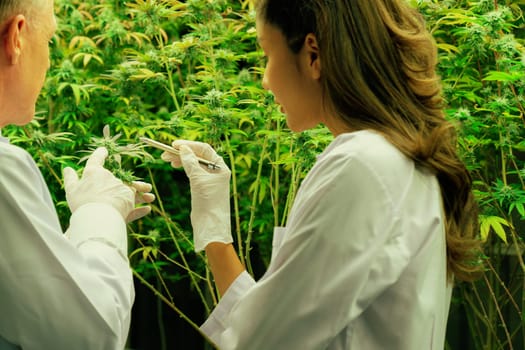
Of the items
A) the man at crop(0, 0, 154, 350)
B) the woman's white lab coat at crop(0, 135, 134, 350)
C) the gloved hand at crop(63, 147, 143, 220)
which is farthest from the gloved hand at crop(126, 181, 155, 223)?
the woman's white lab coat at crop(0, 135, 134, 350)

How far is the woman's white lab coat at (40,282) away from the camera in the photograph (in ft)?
4.05

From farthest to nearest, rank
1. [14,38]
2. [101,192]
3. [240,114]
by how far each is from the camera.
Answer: [240,114]
[101,192]
[14,38]

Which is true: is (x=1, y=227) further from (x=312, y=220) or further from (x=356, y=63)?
(x=356, y=63)

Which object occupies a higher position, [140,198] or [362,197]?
[362,197]

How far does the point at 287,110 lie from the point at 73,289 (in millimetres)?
553

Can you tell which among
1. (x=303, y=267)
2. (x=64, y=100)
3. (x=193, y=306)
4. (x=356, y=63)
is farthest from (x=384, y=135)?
(x=193, y=306)

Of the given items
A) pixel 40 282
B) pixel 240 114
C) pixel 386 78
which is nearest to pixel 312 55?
pixel 386 78

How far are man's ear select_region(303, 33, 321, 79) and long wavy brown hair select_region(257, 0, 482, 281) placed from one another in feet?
0.04

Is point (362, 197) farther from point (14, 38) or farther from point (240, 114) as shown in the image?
point (240, 114)

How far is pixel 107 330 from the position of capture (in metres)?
1.30

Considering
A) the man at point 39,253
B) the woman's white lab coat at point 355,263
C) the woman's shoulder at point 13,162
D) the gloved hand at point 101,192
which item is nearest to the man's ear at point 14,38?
the man at point 39,253

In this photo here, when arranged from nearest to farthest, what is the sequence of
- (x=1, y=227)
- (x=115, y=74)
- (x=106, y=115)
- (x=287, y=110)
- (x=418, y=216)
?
1. (x=1, y=227)
2. (x=418, y=216)
3. (x=287, y=110)
4. (x=115, y=74)
5. (x=106, y=115)

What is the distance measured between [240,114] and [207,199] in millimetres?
708

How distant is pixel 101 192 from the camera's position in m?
1.61
